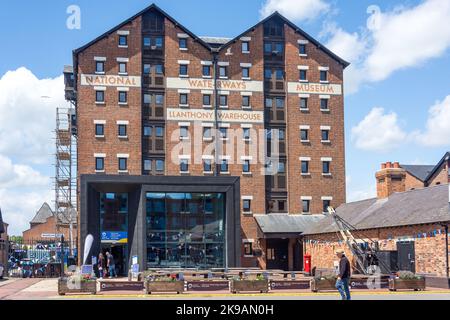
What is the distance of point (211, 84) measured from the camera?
165 ft

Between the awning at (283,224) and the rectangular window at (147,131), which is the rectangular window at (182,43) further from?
the awning at (283,224)

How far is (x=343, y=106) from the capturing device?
52375mm

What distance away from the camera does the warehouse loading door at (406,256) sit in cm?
2994

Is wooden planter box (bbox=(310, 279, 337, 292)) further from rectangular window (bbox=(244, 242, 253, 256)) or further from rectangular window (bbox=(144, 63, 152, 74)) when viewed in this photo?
rectangular window (bbox=(144, 63, 152, 74))

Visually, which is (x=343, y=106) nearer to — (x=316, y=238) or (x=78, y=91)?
(x=316, y=238)

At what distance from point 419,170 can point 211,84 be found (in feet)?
130

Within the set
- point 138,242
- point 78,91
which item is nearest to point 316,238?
point 138,242

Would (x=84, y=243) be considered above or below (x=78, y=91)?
below

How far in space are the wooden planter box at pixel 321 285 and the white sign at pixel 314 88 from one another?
28053mm

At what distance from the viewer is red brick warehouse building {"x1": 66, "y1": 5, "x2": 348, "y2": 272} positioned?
48156 mm

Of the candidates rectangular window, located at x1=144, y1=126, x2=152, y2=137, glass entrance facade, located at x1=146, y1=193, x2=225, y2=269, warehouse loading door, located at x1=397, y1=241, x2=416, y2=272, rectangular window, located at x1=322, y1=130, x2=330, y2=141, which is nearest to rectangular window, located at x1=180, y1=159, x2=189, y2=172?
rectangular window, located at x1=144, y1=126, x2=152, y2=137

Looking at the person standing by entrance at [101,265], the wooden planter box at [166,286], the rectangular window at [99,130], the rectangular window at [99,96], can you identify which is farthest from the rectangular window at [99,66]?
the wooden planter box at [166,286]

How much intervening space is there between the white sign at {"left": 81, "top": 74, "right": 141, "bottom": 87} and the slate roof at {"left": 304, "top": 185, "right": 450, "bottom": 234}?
18946mm
